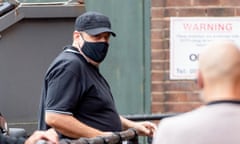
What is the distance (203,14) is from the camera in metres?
6.81

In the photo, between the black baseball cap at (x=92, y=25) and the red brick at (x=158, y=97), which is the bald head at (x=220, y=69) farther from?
the red brick at (x=158, y=97)

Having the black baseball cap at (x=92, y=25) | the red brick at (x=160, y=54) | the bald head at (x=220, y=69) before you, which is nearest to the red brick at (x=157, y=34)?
the red brick at (x=160, y=54)

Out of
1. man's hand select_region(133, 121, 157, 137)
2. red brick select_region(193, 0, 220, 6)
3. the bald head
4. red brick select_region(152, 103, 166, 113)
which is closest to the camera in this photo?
the bald head

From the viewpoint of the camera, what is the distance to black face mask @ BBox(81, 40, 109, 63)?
4.95m

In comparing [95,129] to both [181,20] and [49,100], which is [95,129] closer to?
[49,100]

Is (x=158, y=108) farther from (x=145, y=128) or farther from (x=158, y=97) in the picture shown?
(x=145, y=128)

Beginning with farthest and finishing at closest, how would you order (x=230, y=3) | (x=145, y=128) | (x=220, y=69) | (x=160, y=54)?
1. (x=160, y=54)
2. (x=230, y=3)
3. (x=145, y=128)
4. (x=220, y=69)

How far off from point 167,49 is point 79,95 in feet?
7.34

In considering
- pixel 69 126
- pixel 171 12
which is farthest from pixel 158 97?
pixel 69 126

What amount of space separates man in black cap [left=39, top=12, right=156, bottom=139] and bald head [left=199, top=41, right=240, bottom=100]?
1.60m

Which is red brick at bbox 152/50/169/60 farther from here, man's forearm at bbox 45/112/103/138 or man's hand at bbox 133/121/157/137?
man's forearm at bbox 45/112/103/138

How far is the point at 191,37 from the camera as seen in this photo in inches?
270

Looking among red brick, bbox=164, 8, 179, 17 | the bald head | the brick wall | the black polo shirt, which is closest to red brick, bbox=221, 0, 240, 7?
the brick wall

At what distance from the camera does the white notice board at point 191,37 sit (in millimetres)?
6828
